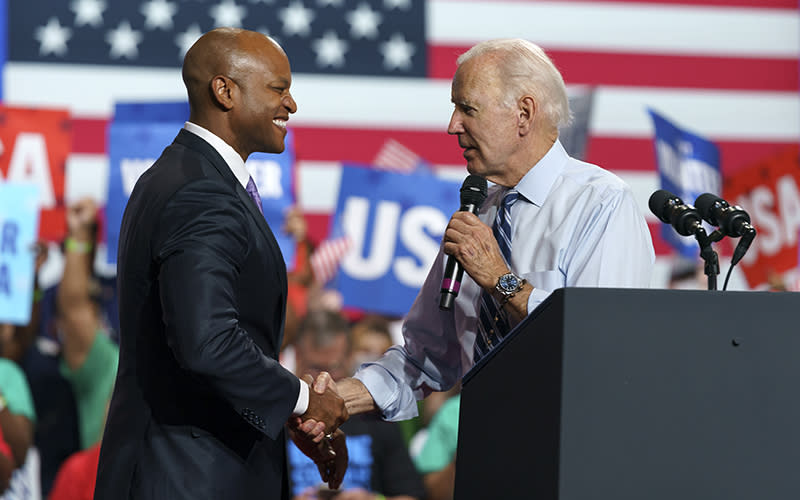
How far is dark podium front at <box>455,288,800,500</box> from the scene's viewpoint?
128 cm

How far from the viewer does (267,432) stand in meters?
1.75

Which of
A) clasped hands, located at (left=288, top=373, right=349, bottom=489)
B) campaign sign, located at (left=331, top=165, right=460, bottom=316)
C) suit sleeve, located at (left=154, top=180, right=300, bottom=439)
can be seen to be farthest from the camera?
campaign sign, located at (left=331, top=165, right=460, bottom=316)

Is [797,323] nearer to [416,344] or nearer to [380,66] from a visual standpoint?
[416,344]

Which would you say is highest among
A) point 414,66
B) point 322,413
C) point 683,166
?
point 414,66

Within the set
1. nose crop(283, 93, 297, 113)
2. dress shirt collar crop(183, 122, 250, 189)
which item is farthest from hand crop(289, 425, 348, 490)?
nose crop(283, 93, 297, 113)

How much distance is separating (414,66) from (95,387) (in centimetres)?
279

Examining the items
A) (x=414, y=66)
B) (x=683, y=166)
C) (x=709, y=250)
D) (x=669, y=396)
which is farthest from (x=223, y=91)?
(x=414, y=66)

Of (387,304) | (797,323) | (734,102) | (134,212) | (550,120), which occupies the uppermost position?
(734,102)

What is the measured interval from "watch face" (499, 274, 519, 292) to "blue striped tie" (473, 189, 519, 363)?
164 mm

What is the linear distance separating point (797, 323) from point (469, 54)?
1.07 m

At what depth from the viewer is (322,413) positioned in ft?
6.61

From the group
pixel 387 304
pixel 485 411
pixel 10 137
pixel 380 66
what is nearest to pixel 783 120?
pixel 380 66

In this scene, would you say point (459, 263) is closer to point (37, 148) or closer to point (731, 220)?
point (731, 220)

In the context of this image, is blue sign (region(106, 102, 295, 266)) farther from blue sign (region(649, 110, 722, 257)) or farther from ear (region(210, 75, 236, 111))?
ear (region(210, 75, 236, 111))
